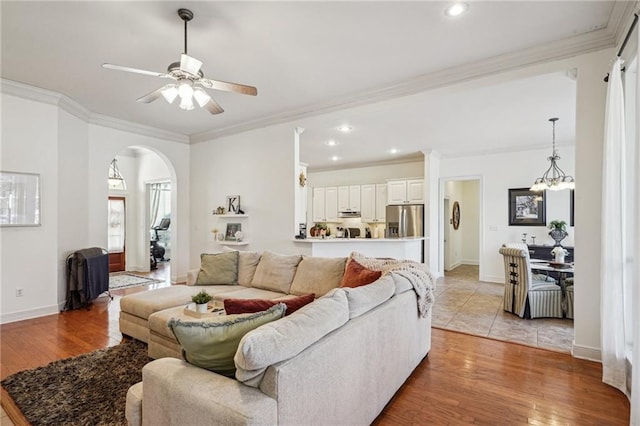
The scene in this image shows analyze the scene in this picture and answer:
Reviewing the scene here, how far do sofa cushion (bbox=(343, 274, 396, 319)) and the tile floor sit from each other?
2.08 metres

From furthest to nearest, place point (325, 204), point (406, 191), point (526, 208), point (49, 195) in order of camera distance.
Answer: point (325, 204) → point (406, 191) → point (526, 208) → point (49, 195)

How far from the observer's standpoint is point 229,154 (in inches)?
233

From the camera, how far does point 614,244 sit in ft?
8.38

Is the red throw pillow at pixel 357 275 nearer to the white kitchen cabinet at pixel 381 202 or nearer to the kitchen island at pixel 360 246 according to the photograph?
the kitchen island at pixel 360 246

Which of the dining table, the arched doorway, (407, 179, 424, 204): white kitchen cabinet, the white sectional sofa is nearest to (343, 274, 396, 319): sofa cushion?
the white sectional sofa

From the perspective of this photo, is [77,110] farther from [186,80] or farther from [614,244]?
[614,244]

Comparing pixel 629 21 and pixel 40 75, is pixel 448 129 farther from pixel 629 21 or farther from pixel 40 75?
pixel 40 75

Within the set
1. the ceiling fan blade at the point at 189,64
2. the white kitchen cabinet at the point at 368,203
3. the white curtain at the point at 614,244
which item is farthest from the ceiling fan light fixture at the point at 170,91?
the white kitchen cabinet at the point at 368,203

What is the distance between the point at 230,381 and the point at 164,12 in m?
2.82

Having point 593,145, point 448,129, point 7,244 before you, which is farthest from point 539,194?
point 7,244

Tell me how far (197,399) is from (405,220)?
21.4 ft

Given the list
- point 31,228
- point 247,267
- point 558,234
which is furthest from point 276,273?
point 558,234

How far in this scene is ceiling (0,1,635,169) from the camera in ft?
8.53

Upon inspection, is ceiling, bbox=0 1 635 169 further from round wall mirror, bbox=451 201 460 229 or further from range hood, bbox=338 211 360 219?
round wall mirror, bbox=451 201 460 229
